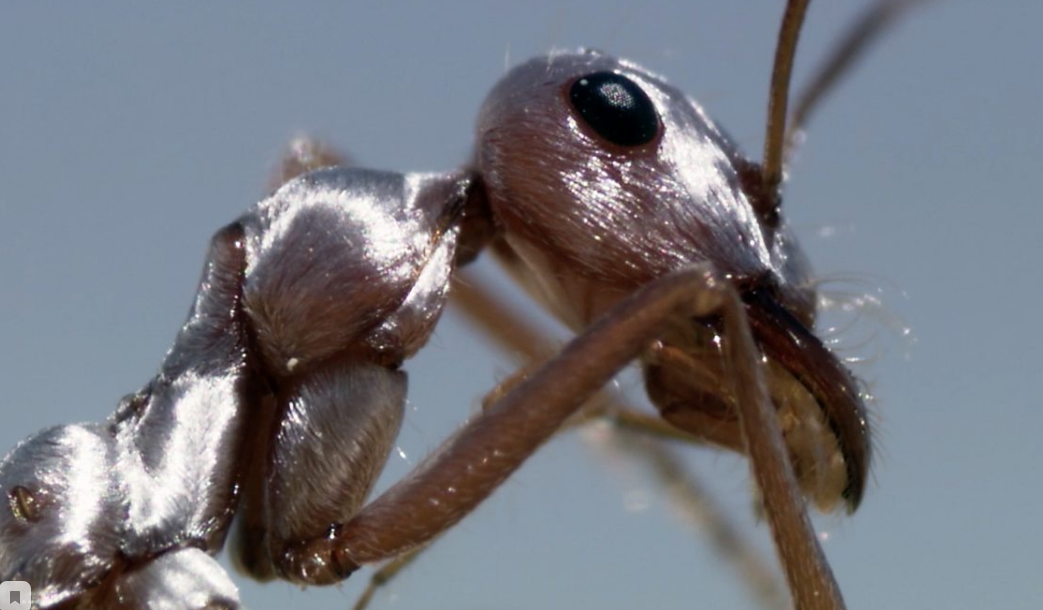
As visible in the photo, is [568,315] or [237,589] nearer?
[237,589]

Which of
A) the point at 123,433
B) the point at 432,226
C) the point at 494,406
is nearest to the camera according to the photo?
the point at 494,406

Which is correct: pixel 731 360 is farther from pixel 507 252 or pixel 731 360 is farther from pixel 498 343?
pixel 498 343

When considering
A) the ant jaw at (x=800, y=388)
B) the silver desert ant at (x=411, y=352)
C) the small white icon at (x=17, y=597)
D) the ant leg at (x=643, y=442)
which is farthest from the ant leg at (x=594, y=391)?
the ant leg at (x=643, y=442)

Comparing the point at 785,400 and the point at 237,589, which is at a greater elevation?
the point at 785,400

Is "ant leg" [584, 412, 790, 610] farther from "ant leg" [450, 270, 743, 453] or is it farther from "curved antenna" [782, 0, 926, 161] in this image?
"curved antenna" [782, 0, 926, 161]

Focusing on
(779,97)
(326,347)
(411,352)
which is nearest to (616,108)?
(779,97)

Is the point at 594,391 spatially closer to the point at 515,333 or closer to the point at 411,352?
the point at 411,352

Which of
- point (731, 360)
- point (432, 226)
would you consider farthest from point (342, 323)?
point (731, 360)
